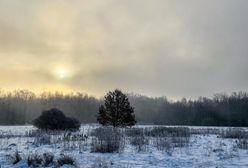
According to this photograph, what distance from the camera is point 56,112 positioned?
36594 millimetres

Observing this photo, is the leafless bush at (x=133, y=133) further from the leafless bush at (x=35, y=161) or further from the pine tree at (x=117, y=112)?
the leafless bush at (x=35, y=161)

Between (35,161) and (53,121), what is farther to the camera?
(53,121)

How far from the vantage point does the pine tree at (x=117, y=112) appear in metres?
42.0

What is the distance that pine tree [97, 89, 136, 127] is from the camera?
42031mm

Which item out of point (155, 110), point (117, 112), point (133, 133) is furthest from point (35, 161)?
point (155, 110)

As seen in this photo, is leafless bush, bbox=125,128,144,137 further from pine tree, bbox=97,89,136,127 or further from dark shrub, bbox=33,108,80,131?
pine tree, bbox=97,89,136,127

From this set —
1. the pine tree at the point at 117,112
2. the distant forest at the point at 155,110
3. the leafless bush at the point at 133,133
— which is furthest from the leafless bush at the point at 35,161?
the distant forest at the point at 155,110

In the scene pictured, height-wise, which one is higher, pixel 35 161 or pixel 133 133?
pixel 133 133

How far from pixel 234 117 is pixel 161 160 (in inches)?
3383

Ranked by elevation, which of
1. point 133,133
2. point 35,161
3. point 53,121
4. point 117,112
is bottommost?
point 35,161

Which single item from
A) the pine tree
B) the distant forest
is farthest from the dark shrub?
the distant forest

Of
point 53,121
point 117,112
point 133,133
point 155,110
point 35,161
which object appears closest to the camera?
point 35,161

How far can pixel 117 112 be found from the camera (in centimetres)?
4234

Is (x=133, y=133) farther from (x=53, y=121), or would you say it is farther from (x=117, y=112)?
(x=117, y=112)
